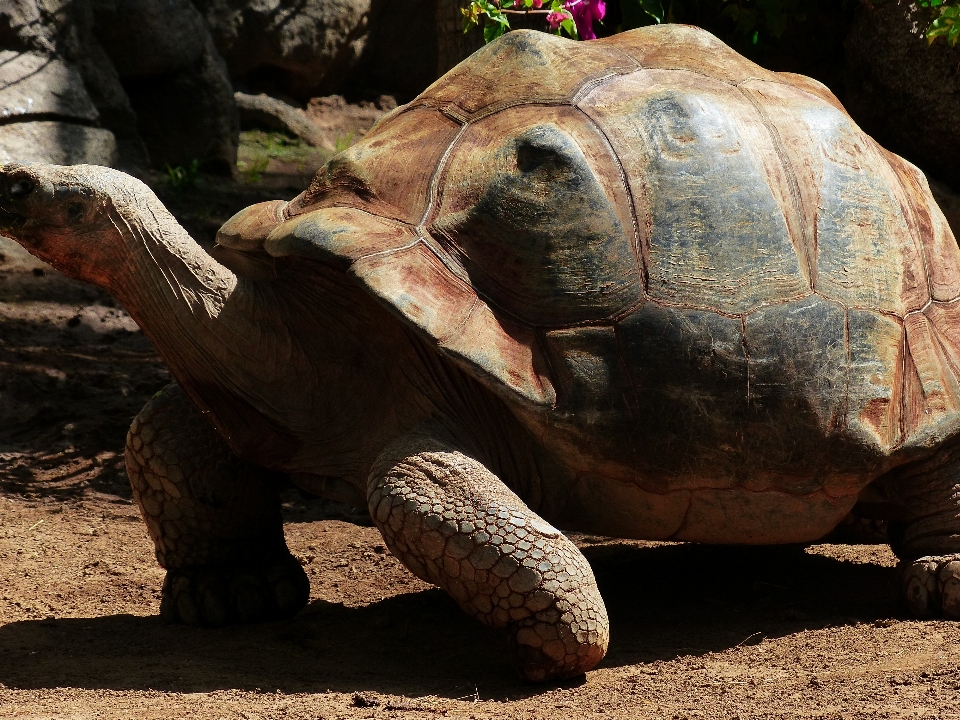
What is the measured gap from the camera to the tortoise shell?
3.36m

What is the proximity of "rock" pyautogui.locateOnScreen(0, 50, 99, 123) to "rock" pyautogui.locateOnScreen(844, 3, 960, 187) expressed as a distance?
16.8 feet

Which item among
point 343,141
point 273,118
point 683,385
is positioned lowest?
point 683,385

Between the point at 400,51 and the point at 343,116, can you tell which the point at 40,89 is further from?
the point at 400,51

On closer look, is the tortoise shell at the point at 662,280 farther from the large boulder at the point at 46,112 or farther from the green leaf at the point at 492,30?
the large boulder at the point at 46,112

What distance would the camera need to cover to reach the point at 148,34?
30.7ft

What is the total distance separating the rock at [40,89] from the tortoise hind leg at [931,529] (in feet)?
20.7

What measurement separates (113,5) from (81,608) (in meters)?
6.24

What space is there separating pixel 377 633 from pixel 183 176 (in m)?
5.98

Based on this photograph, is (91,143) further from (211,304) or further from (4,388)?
(211,304)

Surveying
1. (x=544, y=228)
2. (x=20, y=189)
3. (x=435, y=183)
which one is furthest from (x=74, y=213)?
(x=544, y=228)

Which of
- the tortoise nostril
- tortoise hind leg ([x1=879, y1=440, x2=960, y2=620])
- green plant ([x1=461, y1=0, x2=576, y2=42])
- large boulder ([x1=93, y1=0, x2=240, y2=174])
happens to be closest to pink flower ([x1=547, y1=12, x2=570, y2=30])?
green plant ([x1=461, y1=0, x2=576, y2=42])

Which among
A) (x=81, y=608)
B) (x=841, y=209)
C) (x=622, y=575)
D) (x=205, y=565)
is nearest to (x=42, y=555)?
(x=81, y=608)

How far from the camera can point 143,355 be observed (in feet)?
22.3

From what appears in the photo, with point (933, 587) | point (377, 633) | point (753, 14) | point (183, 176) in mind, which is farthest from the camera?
point (183, 176)
